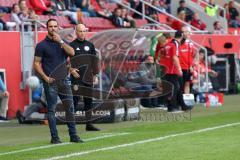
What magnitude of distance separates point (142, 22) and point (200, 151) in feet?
54.1

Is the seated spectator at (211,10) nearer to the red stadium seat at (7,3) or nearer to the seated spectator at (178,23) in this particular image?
the seated spectator at (178,23)

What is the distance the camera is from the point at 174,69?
65.6 feet

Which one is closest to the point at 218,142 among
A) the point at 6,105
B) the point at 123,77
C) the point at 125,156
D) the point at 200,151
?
the point at 200,151

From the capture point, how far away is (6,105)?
61.7 ft

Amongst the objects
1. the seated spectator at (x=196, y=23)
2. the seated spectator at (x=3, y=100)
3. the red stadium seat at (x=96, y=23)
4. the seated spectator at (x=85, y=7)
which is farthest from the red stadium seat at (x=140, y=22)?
the seated spectator at (x=3, y=100)

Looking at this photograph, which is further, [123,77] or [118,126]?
[123,77]

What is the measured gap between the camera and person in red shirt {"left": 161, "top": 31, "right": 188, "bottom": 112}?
1988cm

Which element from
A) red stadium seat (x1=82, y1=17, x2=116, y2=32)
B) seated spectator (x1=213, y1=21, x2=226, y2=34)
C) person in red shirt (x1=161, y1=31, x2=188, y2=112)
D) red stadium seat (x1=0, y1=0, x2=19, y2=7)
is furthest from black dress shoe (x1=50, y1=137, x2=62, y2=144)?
seated spectator (x1=213, y1=21, x2=226, y2=34)

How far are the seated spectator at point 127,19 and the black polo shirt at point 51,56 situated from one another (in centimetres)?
1234

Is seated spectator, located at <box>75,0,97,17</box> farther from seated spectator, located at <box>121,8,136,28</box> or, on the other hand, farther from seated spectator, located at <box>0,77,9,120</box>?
seated spectator, located at <box>0,77,9,120</box>

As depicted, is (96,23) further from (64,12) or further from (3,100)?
(3,100)

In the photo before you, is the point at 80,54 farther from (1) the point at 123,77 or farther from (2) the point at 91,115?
(1) the point at 123,77

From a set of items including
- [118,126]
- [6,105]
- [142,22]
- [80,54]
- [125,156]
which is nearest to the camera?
[125,156]

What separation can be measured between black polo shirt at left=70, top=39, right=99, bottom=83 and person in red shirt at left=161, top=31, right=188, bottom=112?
4.36 metres
